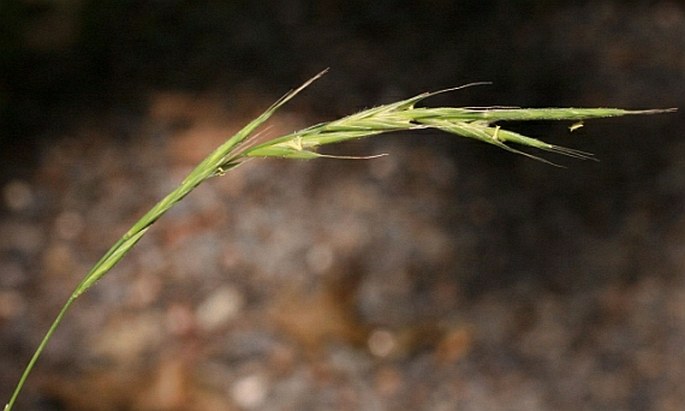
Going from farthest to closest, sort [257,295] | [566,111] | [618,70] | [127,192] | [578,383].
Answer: [618,70] < [127,192] < [257,295] < [578,383] < [566,111]

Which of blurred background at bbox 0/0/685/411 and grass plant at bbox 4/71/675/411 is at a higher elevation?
blurred background at bbox 0/0/685/411

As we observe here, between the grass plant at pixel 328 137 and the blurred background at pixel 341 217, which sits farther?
the blurred background at pixel 341 217

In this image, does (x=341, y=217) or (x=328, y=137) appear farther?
(x=341, y=217)

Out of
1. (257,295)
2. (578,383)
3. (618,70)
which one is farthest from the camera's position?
(618,70)

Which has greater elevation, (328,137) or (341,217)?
(341,217)

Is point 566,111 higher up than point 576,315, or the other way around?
point 576,315

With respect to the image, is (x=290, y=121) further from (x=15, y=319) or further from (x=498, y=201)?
(x=15, y=319)

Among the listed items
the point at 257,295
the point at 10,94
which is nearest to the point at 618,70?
the point at 257,295

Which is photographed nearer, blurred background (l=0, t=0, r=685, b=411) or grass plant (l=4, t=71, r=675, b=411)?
grass plant (l=4, t=71, r=675, b=411)
